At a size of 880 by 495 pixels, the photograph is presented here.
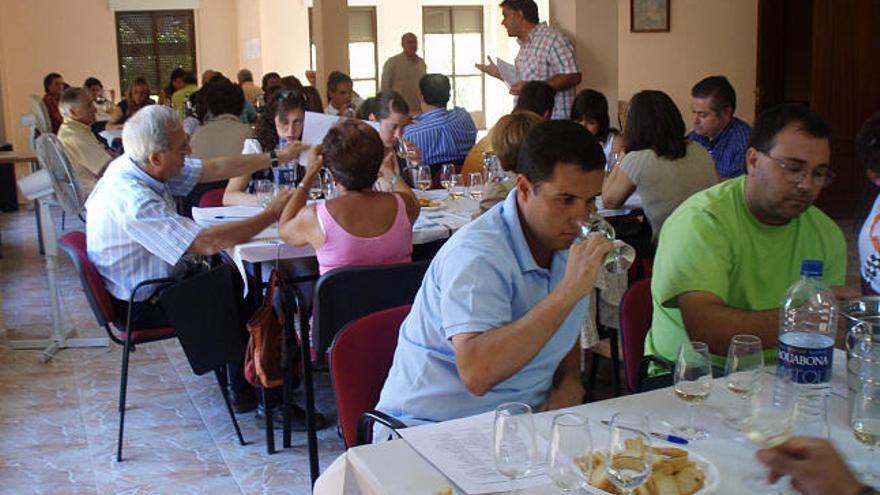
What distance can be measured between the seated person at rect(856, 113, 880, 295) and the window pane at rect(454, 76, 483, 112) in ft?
48.0

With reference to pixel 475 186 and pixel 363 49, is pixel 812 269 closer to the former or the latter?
pixel 475 186

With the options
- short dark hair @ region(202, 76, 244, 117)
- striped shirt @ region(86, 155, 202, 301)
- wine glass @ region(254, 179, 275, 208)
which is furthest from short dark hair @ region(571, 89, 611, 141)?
striped shirt @ region(86, 155, 202, 301)

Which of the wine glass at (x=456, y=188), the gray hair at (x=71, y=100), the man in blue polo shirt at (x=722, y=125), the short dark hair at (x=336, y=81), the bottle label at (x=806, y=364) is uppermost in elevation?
the short dark hair at (x=336, y=81)

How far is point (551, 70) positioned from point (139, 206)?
4.04m

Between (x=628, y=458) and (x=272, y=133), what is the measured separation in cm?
443

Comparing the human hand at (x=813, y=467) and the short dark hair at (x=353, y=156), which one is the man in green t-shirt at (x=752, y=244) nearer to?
the human hand at (x=813, y=467)

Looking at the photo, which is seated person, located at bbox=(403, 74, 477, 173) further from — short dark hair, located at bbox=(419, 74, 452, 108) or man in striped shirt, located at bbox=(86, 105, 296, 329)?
man in striped shirt, located at bbox=(86, 105, 296, 329)

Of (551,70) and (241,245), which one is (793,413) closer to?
(241,245)

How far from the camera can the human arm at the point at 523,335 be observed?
2.06m

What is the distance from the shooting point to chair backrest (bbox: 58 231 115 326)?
3.79m

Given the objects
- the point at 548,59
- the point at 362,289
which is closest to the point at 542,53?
the point at 548,59

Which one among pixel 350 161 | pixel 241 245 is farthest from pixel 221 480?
pixel 350 161

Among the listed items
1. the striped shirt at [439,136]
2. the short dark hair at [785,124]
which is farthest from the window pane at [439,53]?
the short dark hair at [785,124]

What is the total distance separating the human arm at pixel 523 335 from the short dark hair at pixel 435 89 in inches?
181
